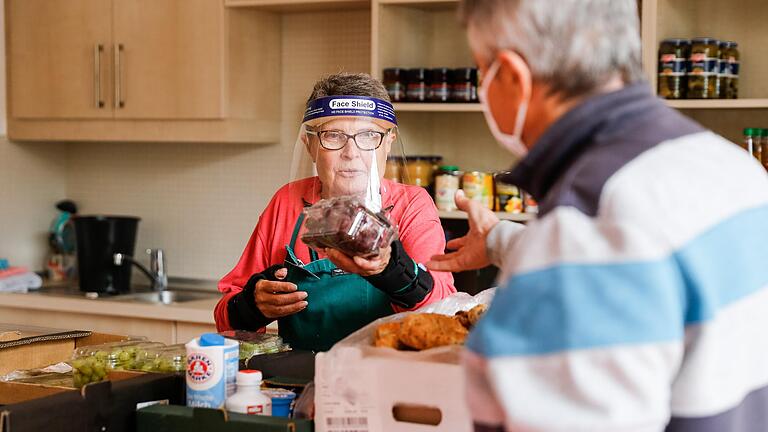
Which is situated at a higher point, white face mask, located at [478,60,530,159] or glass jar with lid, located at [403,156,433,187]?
white face mask, located at [478,60,530,159]

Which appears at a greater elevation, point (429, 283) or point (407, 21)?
point (407, 21)

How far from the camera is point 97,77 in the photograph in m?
3.66

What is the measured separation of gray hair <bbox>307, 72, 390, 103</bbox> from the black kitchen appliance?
1969 mm

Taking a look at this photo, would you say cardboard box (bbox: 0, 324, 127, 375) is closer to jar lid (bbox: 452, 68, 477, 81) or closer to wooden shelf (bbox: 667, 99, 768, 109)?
jar lid (bbox: 452, 68, 477, 81)

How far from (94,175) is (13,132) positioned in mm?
409

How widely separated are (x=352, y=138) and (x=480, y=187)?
1.36 m

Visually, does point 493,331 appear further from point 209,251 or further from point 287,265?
point 209,251

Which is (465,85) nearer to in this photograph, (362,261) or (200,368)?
(362,261)

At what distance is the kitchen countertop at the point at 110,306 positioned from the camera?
332cm

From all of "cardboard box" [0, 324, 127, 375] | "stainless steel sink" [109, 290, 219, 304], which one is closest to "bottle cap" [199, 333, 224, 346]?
"cardboard box" [0, 324, 127, 375]

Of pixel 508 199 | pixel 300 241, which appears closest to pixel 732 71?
pixel 508 199

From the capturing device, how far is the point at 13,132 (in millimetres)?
3904

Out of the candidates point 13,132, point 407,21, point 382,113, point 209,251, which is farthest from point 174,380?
point 13,132

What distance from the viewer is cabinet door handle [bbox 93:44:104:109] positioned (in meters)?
3.66
